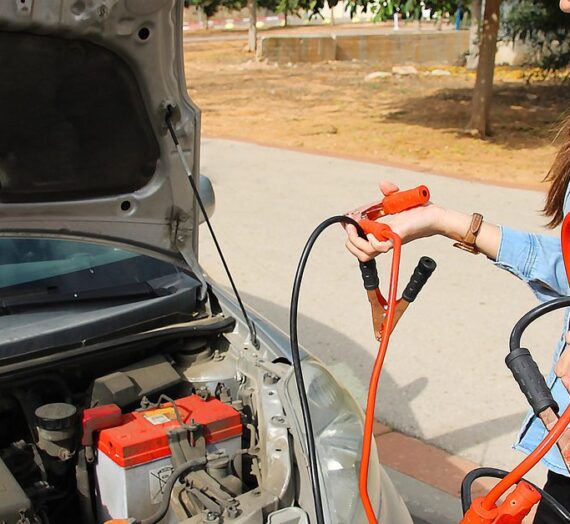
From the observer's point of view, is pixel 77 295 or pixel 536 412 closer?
pixel 536 412

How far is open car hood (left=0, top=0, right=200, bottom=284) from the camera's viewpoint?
95.9 inches

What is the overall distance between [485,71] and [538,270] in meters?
10.6

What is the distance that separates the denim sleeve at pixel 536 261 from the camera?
6.50ft

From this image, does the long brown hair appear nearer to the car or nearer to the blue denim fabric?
the blue denim fabric

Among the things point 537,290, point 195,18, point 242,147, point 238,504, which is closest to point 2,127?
point 238,504

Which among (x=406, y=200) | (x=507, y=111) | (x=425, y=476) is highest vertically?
(x=406, y=200)

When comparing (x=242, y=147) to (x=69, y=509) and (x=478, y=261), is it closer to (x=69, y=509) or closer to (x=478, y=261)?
(x=478, y=261)

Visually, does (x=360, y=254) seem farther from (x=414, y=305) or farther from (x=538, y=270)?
(x=414, y=305)

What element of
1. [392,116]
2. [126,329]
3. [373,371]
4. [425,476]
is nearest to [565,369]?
[373,371]

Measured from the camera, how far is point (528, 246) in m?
2.01

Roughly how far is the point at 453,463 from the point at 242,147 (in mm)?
8667

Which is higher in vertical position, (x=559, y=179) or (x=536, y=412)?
(x=559, y=179)

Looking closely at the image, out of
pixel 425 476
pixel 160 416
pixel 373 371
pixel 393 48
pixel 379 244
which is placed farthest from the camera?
pixel 393 48

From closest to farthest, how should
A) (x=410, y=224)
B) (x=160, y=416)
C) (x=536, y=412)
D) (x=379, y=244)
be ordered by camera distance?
(x=536, y=412) < (x=379, y=244) < (x=410, y=224) < (x=160, y=416)
